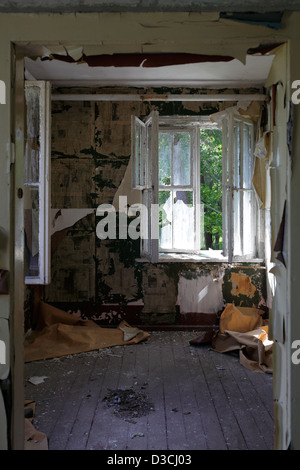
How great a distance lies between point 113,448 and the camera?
2.38 m

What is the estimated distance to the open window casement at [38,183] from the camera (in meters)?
3.74

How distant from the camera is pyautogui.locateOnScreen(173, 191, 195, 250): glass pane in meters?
5.06

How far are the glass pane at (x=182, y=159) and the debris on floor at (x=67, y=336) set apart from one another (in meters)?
1.77

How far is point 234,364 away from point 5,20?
3.16 m

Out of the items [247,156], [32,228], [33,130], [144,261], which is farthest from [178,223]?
[33,130]

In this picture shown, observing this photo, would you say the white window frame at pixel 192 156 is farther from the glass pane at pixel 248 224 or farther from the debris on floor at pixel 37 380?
the debris on floor at pixel 37 380

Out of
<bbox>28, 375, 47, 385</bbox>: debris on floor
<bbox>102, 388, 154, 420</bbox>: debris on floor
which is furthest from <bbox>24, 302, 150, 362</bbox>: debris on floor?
<bbox>102, 388, 154, 420</bbox>: debris on floor

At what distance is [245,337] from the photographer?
412 centimetres

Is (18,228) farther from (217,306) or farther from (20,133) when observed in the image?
(217,306)

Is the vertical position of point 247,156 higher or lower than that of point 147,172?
higher

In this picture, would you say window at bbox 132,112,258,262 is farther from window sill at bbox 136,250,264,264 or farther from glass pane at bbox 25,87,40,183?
glass pane at bbox 25,87,40,183

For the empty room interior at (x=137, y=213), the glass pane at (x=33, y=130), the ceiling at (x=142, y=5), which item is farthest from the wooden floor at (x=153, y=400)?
the ceiling at (x=142, y=5)

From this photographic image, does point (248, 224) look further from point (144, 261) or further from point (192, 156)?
point (144, 261)

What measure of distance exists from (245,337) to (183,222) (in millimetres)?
1565
